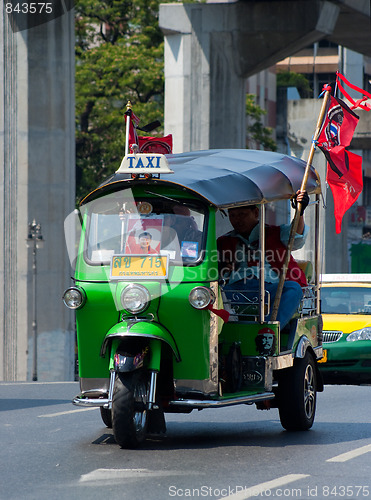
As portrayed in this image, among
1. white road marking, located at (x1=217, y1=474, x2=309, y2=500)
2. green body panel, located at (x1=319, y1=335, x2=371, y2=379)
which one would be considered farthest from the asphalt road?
green body panel, located at (x1=319, y1=335, x2=371, y2=379)

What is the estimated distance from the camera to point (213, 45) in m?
32.5

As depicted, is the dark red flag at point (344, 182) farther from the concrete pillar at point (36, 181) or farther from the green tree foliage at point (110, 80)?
the green tree foliage at point (110, 80)

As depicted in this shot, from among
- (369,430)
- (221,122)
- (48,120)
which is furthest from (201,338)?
(221,122)

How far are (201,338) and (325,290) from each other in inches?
366

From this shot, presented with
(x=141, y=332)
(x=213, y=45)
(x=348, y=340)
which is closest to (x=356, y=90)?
(x=141, y=332)

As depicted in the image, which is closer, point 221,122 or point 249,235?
point 249,235

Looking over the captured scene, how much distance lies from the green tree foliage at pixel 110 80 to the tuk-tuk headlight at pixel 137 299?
36802mm

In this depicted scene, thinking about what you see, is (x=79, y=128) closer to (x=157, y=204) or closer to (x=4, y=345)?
(x=4, y=345)

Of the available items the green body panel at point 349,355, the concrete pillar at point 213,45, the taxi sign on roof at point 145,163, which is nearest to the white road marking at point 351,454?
the taxi sign on roof at point 145,163

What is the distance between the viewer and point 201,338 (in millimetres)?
9359

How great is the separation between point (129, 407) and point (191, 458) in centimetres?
Result: 60

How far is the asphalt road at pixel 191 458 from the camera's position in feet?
24.9

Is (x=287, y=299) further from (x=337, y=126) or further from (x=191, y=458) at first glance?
(x=191, y=458)

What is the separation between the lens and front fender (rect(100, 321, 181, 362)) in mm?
9125
